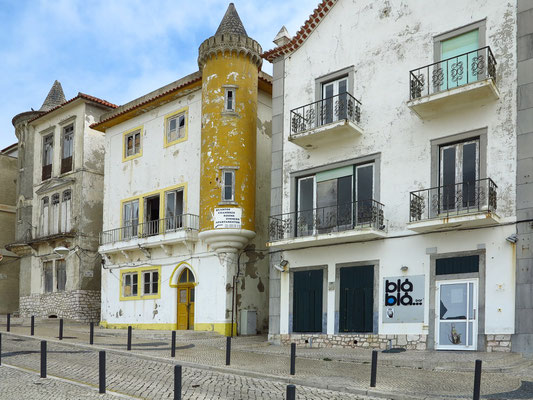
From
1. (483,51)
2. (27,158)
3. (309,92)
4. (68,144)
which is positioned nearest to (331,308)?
(309,92)

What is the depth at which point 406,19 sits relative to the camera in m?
18.4

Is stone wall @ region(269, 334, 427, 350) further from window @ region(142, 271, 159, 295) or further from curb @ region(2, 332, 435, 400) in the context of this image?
window @ region(142, 271, 159, 295)

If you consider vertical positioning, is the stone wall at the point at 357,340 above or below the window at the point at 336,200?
below

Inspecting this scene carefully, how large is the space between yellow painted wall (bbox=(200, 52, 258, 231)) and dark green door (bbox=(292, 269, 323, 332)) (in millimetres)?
4402

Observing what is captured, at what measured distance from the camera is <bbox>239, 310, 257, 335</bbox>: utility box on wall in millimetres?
23906

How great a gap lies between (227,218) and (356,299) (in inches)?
268

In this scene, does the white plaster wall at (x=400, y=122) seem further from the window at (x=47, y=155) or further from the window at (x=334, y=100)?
the window at (x=47, y=155)

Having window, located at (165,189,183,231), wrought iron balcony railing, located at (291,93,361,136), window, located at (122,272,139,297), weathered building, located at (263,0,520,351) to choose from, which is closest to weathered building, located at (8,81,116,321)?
window, located at (122,272,139,297)

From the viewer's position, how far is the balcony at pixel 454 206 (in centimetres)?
1553

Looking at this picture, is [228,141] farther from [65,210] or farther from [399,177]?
[65,210]

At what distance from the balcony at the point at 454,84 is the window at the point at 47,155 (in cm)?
2272

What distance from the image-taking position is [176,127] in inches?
1055

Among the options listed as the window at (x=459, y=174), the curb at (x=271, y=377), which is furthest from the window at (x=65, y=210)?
the window at (x=459, y=174)

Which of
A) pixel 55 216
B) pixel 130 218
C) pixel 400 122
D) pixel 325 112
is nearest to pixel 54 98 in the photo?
pixel 55 216
